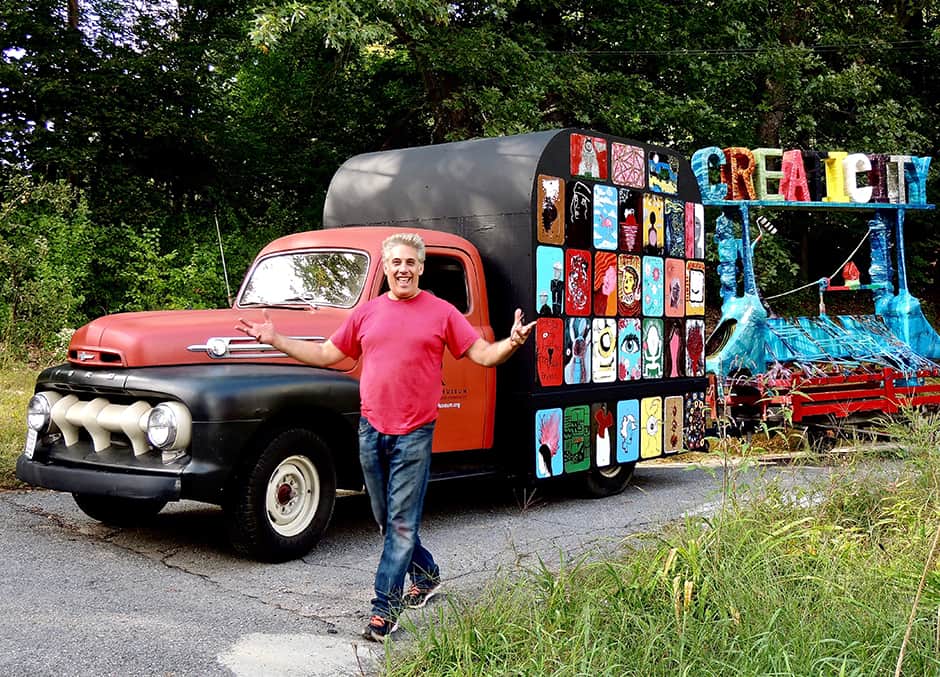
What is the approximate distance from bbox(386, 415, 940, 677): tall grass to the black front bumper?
1858 millimetres

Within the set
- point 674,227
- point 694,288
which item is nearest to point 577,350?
point 674,227

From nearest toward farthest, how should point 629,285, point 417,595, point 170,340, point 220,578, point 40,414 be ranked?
point 417,595, point 220,578, point 170,340, point 40,414, point 629,285

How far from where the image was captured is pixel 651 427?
936 cm

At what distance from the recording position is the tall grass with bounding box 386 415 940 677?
3.92 meters

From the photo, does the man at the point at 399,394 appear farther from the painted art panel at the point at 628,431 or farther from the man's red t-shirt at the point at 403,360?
the painted art panel at the point at 628,431

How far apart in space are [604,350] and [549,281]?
94 centimetres

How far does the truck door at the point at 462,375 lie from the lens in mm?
7609

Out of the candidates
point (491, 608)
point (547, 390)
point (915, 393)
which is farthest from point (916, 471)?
point (915, 393)

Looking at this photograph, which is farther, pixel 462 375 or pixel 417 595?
pixel 462 375

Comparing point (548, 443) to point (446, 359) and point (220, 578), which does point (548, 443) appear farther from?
point (220, 578)

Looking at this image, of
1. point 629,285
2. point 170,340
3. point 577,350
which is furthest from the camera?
point 629,285

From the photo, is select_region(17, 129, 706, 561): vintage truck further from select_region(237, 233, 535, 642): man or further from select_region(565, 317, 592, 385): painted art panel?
select_region(237, 233, 535, 642): man

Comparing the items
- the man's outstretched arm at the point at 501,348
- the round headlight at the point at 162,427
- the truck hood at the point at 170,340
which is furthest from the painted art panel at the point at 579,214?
the round headlight at the point at 162,427

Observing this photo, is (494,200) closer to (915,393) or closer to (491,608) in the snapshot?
(491,608)
